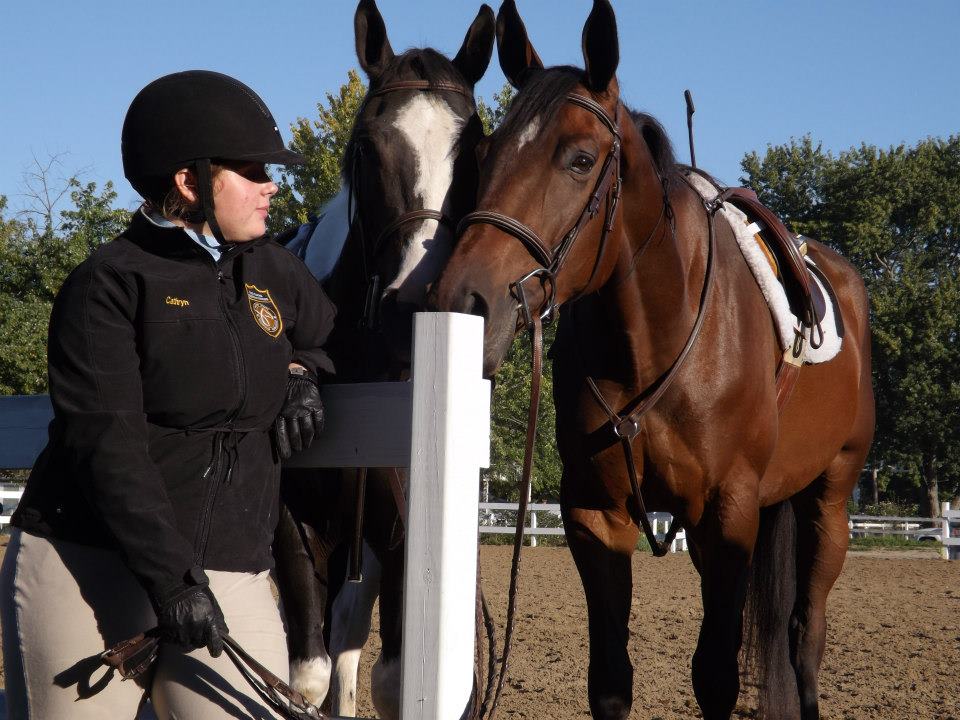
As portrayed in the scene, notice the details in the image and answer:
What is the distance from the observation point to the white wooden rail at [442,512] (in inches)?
74.3

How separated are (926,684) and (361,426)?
18.4 ft

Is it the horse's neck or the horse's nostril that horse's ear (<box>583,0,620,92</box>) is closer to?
the horse's neck

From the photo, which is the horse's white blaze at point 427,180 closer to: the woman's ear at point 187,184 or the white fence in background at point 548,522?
the woman's ear at point 187,184

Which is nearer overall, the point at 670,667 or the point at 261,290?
the point at 261,290

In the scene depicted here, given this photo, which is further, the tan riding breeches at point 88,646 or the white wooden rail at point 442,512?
the tan riding breeches at point 88,646

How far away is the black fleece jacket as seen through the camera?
1975 millimetres

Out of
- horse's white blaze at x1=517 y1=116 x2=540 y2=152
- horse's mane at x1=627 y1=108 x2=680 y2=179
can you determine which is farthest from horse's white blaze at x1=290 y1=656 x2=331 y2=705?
horse's mane at x1=627 y1=108 x2=680 y2=179

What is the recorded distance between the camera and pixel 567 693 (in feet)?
20.6

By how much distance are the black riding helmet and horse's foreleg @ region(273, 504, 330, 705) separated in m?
1.38

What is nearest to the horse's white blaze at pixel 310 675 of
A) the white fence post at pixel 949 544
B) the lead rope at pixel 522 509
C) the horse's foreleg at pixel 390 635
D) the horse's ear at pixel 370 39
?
the horse's foreleg at pixel 390 635

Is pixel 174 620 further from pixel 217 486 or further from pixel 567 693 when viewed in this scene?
pixel 567 693

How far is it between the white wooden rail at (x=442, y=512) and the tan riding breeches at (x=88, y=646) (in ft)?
1.35

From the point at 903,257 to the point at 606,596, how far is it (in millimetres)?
41726

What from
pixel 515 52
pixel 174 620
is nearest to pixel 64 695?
pixel 174 620
